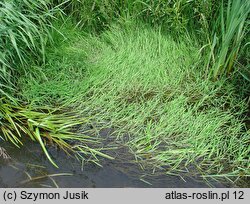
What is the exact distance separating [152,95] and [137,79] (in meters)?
0.21

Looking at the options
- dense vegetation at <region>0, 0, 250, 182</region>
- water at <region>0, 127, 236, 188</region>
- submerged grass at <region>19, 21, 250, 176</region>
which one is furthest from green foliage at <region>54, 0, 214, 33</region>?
water at <region>0, 127, 236, 188</region>

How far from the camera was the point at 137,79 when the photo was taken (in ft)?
10.6

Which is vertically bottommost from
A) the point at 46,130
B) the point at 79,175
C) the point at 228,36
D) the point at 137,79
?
the point at 79,175

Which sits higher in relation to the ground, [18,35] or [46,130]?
[18,35]

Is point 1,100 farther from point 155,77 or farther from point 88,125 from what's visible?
point 155,77

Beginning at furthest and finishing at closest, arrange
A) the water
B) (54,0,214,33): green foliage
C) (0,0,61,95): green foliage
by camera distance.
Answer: (54,0,214,33): green foliage → (0,0,61,95): green foliage → the water

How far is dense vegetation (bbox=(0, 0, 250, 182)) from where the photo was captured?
2641 mm

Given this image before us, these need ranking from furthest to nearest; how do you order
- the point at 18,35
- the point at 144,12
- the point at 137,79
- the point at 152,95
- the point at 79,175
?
1. the point at 144,12
2. the point at 137,79
3. the point at 152,95
4. the point at 18,35
5. the point at 79,175

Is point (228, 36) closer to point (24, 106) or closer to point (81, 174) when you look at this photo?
point (81, 174)

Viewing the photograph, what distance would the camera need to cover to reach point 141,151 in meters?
2.57

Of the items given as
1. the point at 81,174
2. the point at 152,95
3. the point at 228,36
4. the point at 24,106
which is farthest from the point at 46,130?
the point at 228,36

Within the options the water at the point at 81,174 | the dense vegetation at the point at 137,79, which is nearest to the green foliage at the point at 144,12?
the dense vegetation at the point at 137,79

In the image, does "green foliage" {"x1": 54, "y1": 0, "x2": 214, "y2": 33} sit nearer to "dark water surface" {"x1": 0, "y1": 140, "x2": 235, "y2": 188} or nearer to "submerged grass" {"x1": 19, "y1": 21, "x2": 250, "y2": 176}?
"submerged grass" {"x1": 19, "y1": 21, "x2": 250, "y2": 176}

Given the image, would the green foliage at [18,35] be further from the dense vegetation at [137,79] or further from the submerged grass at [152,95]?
the submerged grass at [152,95]
